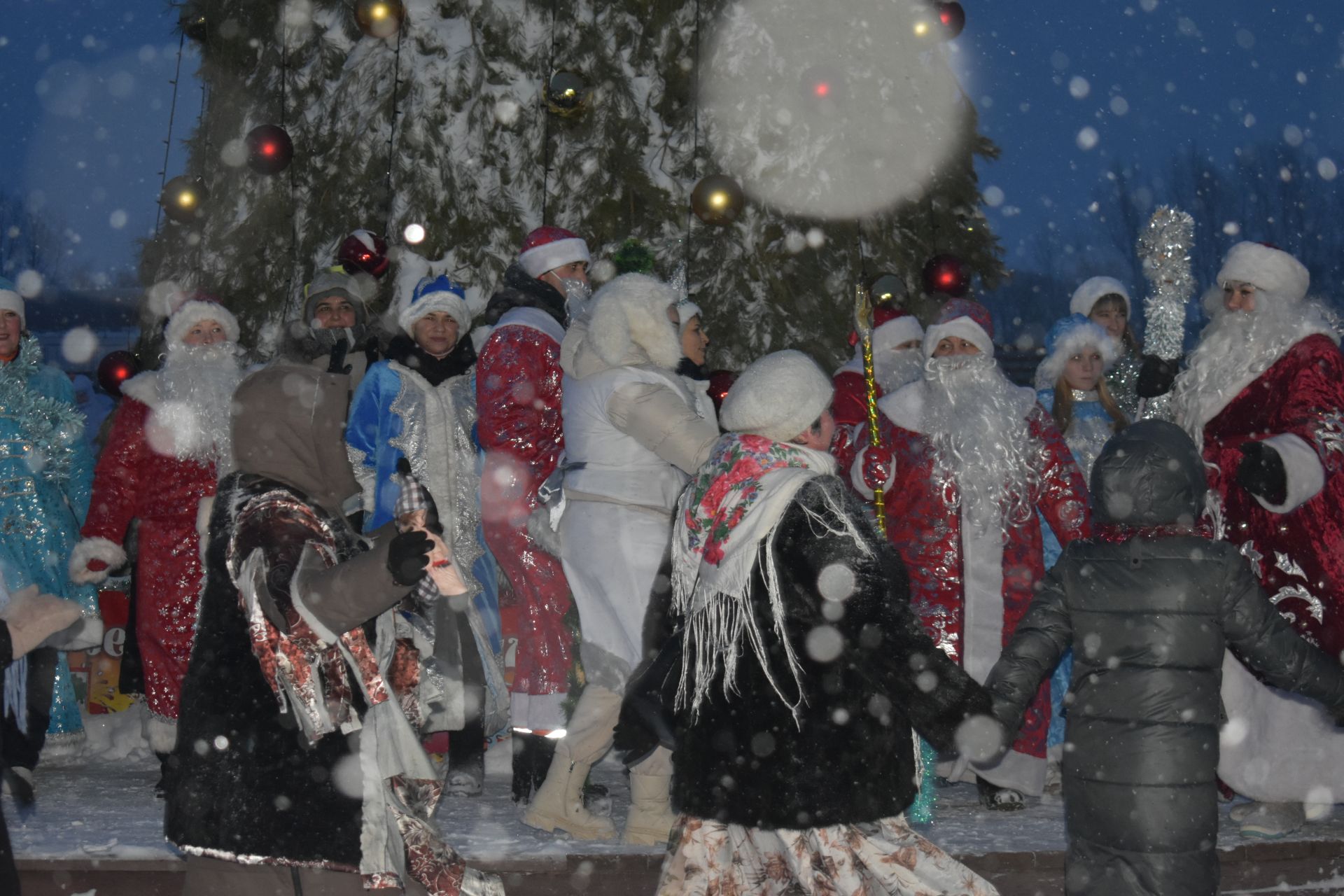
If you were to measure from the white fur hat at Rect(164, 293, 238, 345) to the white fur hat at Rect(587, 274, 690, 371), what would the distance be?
2.40 metres

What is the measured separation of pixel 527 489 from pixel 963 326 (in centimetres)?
214

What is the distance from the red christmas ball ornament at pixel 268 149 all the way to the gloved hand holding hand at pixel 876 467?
177 inches

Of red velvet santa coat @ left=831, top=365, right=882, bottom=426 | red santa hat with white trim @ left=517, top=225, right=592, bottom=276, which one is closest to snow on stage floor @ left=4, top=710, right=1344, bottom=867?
red velvet santa coat @ left=831, top=365, right=882, bottom=426

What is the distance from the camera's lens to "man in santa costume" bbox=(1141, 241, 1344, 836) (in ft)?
19.9

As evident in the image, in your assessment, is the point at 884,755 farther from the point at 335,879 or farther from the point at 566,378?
the point at 566,378

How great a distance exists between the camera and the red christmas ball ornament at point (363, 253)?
8711 millimetres

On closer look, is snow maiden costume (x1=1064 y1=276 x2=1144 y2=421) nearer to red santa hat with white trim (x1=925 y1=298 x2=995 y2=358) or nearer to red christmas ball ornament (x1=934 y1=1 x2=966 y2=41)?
red santa hat with white trim (x1=925 y1=298 x2=995 y2=358)

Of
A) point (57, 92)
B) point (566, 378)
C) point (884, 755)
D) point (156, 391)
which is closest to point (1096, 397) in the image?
point (566, 378)

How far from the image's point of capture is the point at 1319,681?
442cm

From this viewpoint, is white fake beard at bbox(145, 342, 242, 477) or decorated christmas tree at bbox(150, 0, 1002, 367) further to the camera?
decorated christmas tree at bbox(150, 0, 1002, 367)

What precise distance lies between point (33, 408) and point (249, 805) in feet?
14.0

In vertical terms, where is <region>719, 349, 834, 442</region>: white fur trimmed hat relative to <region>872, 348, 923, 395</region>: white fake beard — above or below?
below

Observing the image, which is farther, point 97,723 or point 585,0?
point 585,0

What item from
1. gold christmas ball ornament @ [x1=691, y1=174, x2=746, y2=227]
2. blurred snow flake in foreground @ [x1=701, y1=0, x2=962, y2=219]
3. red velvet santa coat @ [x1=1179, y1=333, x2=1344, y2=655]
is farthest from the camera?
blurred snow flake in foreground @ [x1=701, y1=0, x2=962, y2=219]
